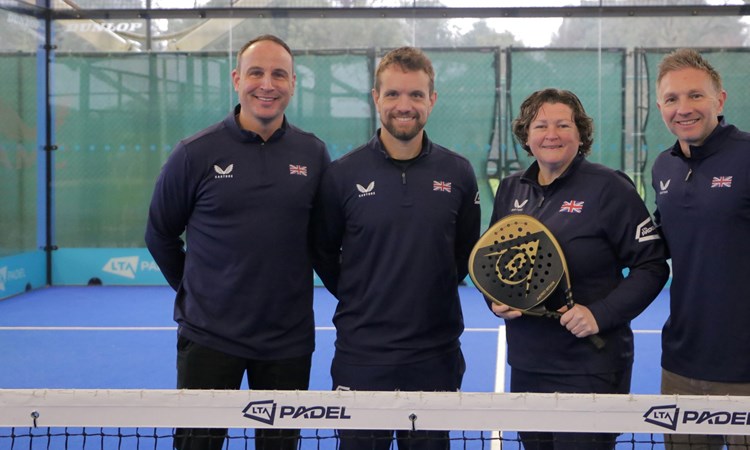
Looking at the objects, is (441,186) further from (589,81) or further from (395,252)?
(589,81)

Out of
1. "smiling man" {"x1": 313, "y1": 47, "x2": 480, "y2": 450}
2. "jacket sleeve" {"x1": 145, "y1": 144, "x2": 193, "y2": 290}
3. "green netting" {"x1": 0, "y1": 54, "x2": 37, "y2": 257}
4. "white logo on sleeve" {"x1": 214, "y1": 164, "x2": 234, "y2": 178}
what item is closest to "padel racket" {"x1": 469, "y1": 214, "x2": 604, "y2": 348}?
"smiling man" {"x1": 313, "y1": 47, "x2": 480, "y2": 450}

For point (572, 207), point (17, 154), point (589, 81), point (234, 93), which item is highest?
point (589, 81)

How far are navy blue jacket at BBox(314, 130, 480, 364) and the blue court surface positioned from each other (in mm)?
2949

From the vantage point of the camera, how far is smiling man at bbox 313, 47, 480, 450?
10.5ft

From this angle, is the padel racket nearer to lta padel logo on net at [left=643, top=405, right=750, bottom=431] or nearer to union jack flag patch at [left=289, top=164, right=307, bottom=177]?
lta padel logo on net at [left=643, top=405, right=750, bottom=431]

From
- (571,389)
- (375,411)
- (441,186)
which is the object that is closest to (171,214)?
(441,186)

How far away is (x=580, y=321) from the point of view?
287 cm

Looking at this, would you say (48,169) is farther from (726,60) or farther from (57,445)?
(726,60)

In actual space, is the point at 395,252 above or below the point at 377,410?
above

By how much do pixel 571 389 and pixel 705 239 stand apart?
749mm

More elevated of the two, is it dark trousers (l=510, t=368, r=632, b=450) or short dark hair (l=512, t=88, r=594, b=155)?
short dark hair (l=512, t=88, r=594, b=155)

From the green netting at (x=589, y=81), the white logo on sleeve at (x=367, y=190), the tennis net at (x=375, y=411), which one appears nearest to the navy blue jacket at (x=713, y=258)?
the tennis net at (x=375, y=411)

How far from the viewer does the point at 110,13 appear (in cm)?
1171

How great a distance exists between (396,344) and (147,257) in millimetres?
9012
